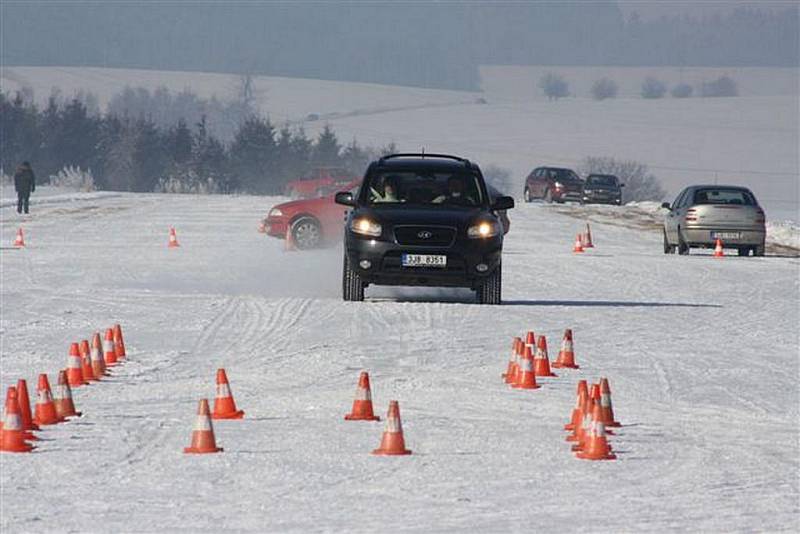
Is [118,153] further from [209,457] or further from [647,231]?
[209,457]

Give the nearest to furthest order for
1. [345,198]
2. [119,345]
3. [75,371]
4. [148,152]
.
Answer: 1. [75,371]
2. [119,345]
3. [345,198]
4. [148,152]

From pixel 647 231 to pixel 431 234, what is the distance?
84.7 feet

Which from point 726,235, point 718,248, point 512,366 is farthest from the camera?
point 726,235

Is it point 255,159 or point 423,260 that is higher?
point 255,159

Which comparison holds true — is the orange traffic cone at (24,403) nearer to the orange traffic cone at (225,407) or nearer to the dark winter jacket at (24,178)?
the orange traffic cone at (225,407)

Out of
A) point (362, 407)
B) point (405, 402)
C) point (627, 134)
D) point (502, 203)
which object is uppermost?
point (627, 134)

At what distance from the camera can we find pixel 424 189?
21000 millimetres

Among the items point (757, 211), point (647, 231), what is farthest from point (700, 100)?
point (757, 211)

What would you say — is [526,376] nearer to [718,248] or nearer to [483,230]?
[483,230]

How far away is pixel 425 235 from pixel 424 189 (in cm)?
93

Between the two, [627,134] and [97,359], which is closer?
[97,359]

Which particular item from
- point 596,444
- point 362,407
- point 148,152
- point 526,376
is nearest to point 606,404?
point 596,444

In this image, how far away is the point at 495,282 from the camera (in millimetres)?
20891

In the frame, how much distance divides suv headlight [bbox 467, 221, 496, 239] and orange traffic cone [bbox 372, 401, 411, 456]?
9949 mm
